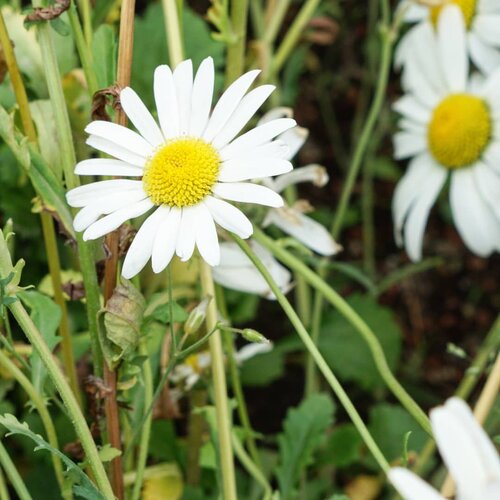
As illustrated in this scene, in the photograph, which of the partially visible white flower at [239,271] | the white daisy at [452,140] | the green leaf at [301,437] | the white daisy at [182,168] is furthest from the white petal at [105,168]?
the white daisy at [452,140]

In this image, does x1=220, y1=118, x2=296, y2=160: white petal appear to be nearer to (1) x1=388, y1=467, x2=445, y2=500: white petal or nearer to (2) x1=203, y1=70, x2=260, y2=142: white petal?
(2) x1=203, y1=70, x2=260, y2=142: white petal

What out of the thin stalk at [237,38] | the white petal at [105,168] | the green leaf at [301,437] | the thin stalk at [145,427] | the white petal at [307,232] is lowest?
the green leaf at [301,437]

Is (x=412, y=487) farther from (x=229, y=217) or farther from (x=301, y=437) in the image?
(x=301, y=437)

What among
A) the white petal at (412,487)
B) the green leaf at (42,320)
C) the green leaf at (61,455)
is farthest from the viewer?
the green leaf at (42,320)

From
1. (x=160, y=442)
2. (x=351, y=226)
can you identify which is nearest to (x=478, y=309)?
(x=351, y=226)

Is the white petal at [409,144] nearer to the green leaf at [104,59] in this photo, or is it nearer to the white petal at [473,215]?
the white petal at [473,215]
